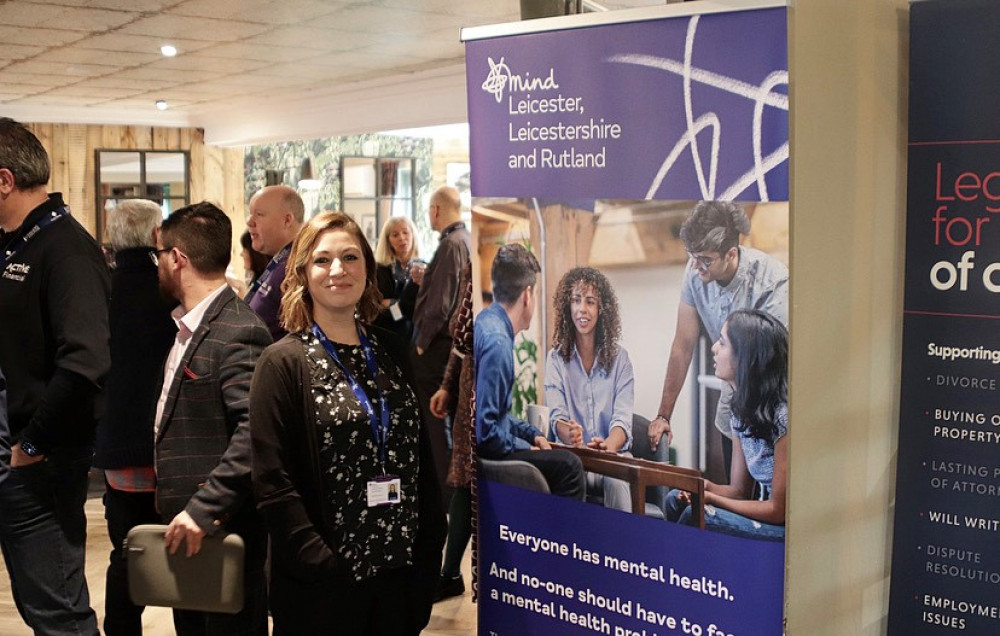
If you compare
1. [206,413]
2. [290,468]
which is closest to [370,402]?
[290,468]

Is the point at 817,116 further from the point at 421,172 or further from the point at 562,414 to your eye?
the point at 421,172

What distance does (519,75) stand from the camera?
2188mm

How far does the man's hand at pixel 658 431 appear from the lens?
2.00 m

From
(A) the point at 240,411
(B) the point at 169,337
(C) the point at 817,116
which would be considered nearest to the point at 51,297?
(B) the point at 169,337

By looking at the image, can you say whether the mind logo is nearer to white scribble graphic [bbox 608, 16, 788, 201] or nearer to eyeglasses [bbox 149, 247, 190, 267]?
white scribble graphic [bbox 608, 16, 788, 201]

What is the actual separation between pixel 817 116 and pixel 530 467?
3.11 ft

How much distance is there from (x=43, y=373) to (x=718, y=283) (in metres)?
2.06

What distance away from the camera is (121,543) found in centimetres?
295

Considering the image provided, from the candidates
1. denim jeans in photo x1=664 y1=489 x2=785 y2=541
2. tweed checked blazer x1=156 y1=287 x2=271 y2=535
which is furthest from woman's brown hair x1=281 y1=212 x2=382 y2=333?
denim jeans in photo x1=664 y1=489 x2=785 y2=541

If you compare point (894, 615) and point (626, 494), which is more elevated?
point (626, 494)

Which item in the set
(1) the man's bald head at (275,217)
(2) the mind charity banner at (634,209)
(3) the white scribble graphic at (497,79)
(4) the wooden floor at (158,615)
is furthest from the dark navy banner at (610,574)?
(1) the man's bald head at (275,217)

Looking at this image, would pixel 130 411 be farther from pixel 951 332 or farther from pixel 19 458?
pixel 951 332

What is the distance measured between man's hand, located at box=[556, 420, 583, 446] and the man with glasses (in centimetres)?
24

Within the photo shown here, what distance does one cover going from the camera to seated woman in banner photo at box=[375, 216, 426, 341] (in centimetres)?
564
